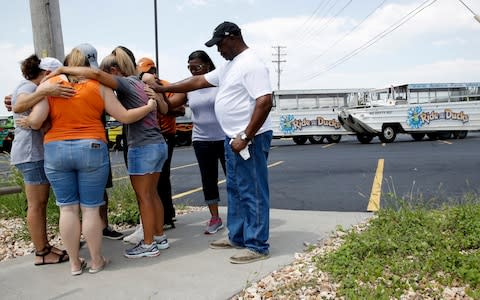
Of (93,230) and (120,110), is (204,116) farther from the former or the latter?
(93,230)

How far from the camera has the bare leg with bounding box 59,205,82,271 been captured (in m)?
3.32

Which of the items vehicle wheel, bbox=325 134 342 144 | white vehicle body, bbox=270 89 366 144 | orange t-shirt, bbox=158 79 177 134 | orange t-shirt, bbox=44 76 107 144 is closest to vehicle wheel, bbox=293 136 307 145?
white vehicle body, bbox=270 89 366 144

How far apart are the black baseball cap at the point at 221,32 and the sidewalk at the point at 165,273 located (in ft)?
5.47

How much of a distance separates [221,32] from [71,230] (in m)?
1.80

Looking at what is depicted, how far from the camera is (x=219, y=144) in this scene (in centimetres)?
441

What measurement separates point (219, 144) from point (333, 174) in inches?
213

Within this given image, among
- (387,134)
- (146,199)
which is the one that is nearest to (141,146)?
(146,199)

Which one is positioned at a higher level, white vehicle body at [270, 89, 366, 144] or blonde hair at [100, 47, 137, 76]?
blonde hair at [100, 47, 137, 76]

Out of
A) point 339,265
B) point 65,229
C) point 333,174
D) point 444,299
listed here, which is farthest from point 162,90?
point 333,174

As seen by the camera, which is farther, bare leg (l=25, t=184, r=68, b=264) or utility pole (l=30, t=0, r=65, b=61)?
utility pole (l=30, t=0, r=65, b=61)

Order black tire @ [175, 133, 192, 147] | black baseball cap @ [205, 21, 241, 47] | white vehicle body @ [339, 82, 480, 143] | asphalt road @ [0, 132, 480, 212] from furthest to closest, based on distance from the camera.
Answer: black tire @ [175, 133, 192, 147] → white vehicle body @ [339, 82, 480, 143] → asphalt road @ [0, 132, 480, 212] → black baseball cap @ [205, 21, 241, 47]

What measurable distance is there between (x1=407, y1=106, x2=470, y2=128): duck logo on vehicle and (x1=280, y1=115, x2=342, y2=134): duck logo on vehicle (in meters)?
3.04

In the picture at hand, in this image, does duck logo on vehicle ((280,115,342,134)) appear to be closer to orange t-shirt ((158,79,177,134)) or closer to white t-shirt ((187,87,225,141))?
orange t-shirt ((158,79,177,134))

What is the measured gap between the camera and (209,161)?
4434 millimetres
